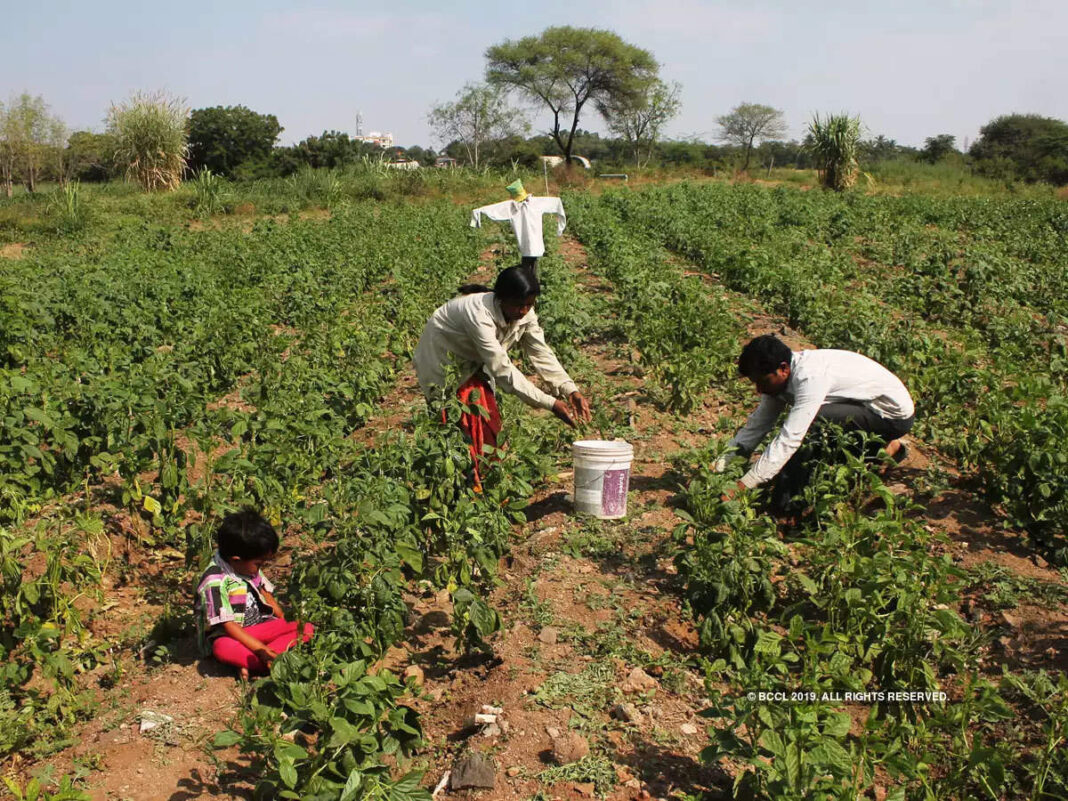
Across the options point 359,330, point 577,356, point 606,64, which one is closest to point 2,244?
point 359,330

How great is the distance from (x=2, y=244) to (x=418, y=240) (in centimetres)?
897

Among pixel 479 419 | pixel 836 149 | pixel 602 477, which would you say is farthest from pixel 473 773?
pixel 836 149

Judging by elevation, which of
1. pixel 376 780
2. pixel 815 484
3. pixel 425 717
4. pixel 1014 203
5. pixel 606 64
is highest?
pixel 606 64

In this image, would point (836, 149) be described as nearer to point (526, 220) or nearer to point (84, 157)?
point (526, 220)

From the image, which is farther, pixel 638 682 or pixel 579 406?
pixel 579 406

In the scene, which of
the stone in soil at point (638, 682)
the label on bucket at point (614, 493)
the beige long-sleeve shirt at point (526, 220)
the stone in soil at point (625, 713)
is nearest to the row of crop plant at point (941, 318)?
the label on bucket at point (614, 493)

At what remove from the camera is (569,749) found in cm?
284

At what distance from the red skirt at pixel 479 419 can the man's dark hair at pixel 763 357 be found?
1208 millimetres

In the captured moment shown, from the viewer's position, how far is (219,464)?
13.0 ft

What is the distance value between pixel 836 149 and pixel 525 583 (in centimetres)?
2679

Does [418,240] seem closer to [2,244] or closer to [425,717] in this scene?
[2,244]

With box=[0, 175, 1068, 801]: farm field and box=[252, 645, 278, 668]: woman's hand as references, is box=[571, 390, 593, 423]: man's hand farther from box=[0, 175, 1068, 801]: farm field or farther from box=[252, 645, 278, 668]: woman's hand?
box=[252, 645, 278, 668]: woman's hand

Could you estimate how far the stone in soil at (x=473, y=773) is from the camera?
8.91ft

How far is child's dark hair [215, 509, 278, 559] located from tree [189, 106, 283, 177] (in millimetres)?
44310
